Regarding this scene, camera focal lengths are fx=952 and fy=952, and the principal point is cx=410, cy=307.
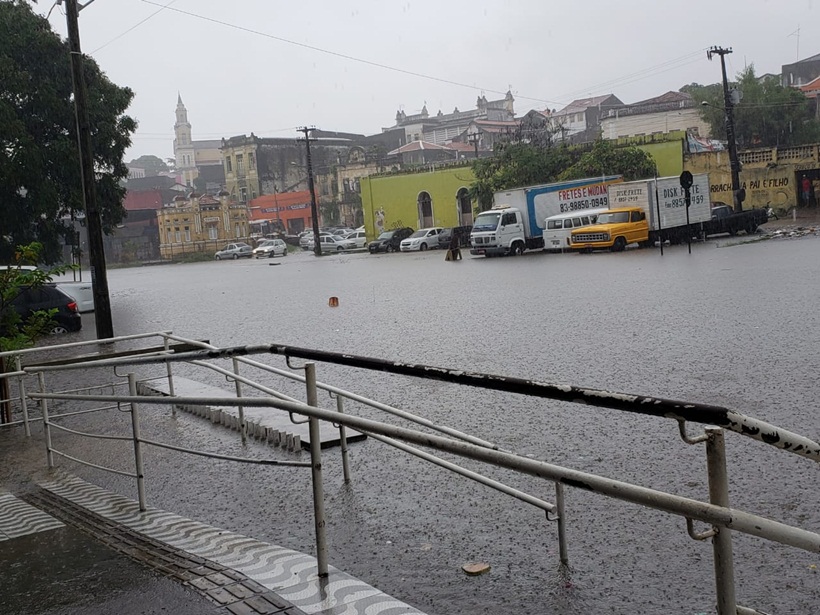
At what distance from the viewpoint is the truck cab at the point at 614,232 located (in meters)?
36.4

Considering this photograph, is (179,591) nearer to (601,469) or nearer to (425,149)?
(601,469)

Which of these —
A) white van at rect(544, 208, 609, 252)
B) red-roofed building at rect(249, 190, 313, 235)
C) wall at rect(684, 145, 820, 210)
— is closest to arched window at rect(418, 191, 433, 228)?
wall at rect(684, 145, 820, 210)

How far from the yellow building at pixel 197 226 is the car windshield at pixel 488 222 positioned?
49.2 metres

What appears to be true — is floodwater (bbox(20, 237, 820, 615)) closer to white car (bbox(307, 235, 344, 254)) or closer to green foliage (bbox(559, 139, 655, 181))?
green foliage (bbox(559, 139, 655, 181))

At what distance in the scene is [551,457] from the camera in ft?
23.7

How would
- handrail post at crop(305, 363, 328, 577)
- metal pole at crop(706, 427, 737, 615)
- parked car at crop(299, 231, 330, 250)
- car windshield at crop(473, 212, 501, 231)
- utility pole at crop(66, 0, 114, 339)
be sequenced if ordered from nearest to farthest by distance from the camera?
metal pole at crop(706, 427, 737, 615) < handrail post at crop(305, 363, 328, 577) < utility pole at crop(66, 0, 114, 339) < car windshield at crop(473, 212, 501, 231) < parked car at crop(299, 231, 330, 250)

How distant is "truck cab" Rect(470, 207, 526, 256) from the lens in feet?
132

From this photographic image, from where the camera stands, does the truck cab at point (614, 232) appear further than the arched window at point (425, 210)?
No

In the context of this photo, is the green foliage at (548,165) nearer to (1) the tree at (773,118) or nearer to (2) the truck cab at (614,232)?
(2) the truck cab at (614,232)

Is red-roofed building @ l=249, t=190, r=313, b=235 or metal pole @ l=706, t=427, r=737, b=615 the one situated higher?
red-roofed building @ l=249, t=190, r=313, b=235

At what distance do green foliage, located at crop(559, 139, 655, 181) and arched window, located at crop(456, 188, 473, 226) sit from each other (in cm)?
1139

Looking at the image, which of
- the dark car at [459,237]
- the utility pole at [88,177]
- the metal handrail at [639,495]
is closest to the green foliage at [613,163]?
the dark car at [459,237]

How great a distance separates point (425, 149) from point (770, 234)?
6275 cm

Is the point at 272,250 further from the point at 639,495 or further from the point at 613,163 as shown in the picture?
the point at 639,495
